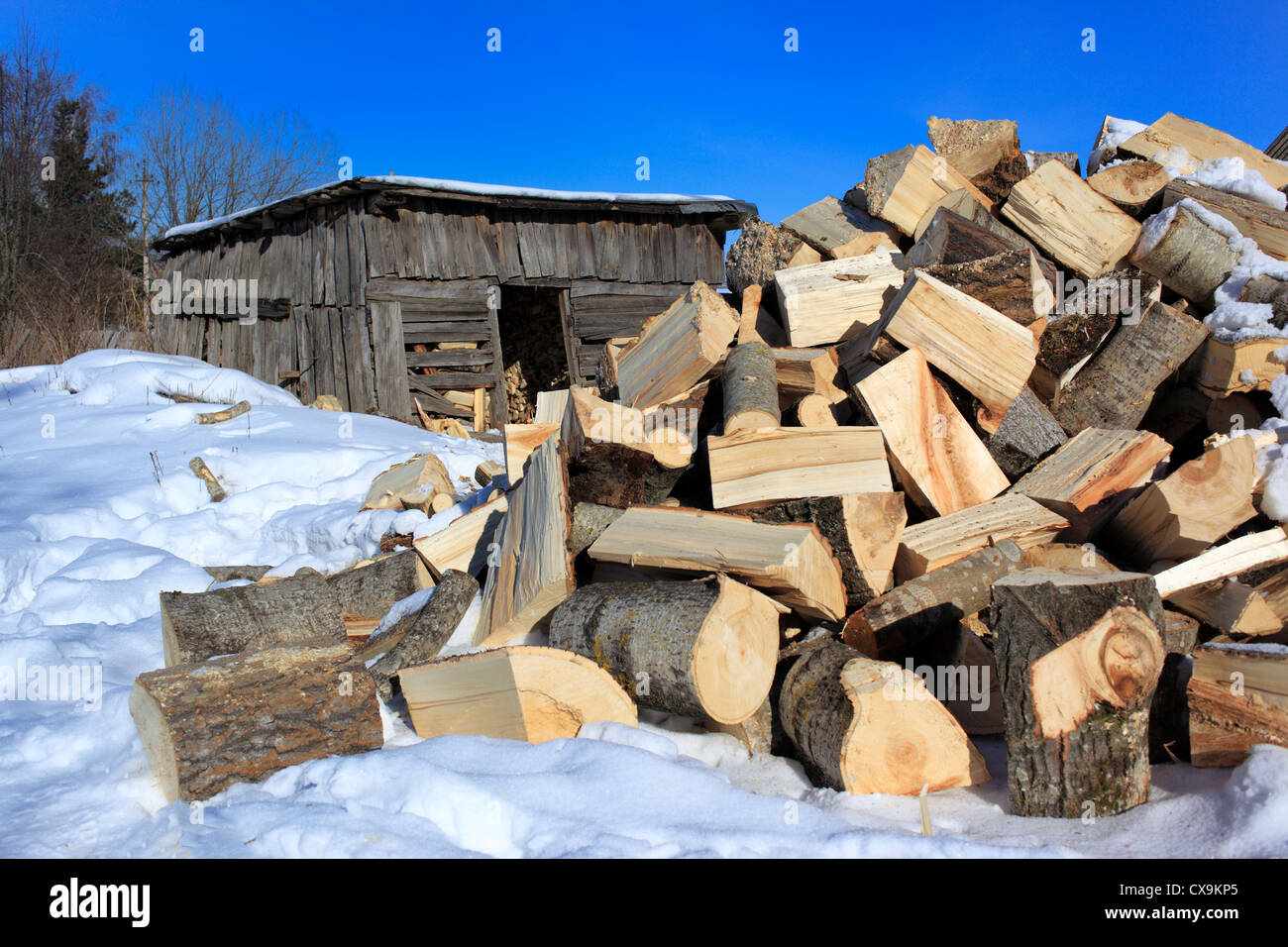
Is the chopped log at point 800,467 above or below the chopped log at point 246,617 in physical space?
above

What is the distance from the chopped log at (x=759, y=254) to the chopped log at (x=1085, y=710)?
3088mm

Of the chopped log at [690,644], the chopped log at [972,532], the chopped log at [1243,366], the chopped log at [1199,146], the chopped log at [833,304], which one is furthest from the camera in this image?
the chopped log at [1199,146]

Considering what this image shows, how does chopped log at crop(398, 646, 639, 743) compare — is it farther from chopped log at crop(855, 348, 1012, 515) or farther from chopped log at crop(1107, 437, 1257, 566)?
chopped log at crop(1107, 437, 1257, 566)

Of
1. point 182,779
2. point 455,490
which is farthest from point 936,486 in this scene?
point 455,490

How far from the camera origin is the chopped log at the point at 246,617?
3.39 m

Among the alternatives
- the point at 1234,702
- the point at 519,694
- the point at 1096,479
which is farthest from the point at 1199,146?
the point at 519,694

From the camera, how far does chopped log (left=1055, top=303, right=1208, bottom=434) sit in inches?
149

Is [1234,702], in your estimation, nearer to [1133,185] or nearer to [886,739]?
[886,739]

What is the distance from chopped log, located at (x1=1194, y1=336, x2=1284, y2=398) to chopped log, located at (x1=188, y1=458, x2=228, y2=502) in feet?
21.5

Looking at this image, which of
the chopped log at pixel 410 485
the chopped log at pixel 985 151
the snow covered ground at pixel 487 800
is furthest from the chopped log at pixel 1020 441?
the chopped log at pixel 410 485

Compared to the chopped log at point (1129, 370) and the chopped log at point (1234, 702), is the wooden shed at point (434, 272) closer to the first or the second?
the chopped log at point (1129, 370)

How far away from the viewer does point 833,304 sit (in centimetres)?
434

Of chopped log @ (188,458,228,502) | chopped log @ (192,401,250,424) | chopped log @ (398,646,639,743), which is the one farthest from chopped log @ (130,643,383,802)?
chopped log @ (192,401,250,424)
